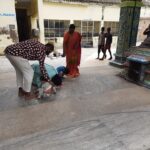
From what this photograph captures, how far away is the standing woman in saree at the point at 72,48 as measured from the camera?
4945 mm

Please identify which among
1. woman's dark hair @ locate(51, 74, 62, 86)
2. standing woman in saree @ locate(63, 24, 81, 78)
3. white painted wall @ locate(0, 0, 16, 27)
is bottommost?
woman's dark hair @ locate(51, 74, 62, 86)

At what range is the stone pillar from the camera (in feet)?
19.7

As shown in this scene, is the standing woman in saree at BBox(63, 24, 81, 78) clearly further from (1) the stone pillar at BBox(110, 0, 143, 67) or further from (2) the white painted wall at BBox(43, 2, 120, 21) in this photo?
(2) the white painted wall at BBox(43, 2, 120, 21)

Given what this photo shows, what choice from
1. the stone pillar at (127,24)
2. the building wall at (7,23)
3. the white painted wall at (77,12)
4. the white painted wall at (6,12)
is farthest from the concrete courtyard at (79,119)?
the white painted wall at (77,12)

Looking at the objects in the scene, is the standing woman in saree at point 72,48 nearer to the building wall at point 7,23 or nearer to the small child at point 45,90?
the small child at point 45,90

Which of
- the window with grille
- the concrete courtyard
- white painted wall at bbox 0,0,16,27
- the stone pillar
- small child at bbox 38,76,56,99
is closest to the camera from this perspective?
the concrete courtyard

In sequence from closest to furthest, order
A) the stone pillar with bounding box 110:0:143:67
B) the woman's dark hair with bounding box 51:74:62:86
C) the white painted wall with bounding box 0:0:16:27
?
the woman's dark hair with bounding box 51:74:62:86, the stone pillar with bounding box 110:0:143:67, the white painted wall with bounding box 0:0:16:27

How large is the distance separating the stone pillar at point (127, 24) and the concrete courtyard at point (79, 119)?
2340 mm

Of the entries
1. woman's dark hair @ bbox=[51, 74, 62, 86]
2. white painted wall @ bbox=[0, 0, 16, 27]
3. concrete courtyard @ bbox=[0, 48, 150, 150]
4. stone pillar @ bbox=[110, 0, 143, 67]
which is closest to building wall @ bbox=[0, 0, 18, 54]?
white painted wall @ bbox=[0, 0, 16, 27]

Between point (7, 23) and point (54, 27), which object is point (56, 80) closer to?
point (7, 23)

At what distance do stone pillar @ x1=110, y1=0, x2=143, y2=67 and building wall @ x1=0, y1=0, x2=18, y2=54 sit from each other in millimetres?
5084

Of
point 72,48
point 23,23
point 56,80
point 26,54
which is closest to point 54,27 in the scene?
point 23,23

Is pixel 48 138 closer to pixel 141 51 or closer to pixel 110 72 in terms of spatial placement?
pixel 141 51

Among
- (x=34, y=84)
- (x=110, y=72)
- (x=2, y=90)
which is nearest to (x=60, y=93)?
(x=34, y=84)
